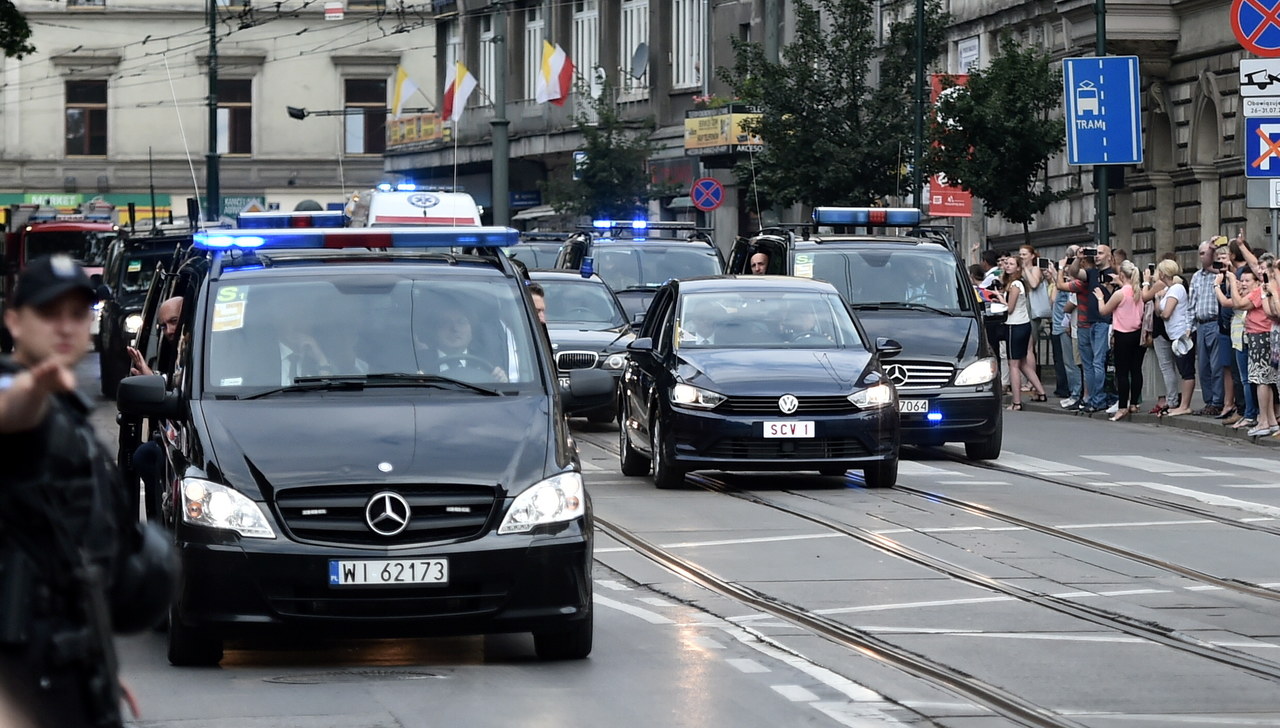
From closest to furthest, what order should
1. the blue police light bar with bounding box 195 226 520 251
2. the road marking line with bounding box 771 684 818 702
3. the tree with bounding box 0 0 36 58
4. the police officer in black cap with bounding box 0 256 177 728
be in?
the police officer in black cap with bounding box 0 256 177 728 < the road marking line with bounding box 771 684 818 702 < the blue police light bar with bounding box 195 226 520 251 < the tree with bounding box 0 0 36 58

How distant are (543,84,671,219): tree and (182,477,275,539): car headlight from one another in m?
42.2

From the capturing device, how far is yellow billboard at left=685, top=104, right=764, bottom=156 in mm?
46562

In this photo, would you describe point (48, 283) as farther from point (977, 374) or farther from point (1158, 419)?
point (1158, 419)

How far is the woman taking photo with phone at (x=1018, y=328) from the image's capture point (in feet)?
89.7

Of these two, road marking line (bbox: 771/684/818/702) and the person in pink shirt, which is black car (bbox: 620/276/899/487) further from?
road marking line (bbox: 771/684/818/702)

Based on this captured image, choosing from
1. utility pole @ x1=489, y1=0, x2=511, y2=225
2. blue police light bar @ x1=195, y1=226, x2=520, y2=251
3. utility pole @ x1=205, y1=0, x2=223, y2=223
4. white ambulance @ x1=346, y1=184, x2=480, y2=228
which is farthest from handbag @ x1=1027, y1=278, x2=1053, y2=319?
utility pole @ x1=205, y1=0, x2=223, y2=223

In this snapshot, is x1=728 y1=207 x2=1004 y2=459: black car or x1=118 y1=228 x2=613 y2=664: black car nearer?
x1=118 y1=228 x2=613 y2=664: black car

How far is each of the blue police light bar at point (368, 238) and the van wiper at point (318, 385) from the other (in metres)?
0.91

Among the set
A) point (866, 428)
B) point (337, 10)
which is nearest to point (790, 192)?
point (866, 428)

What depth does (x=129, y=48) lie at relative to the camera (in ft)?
287

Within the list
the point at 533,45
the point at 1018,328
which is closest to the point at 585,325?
the point at 1018,328

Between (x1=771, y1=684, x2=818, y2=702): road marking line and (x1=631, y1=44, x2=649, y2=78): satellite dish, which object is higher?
(x1=631, y1=44, x2=649, y2=78): satellite dish

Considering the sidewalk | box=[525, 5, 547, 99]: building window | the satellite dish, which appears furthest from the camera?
box=[525, 5, 547, 99]: building window

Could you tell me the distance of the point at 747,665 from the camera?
9133 millimetres
